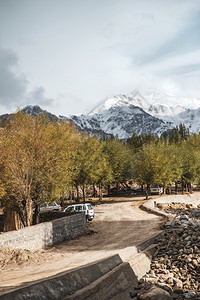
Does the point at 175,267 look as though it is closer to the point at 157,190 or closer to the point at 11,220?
the point at 11,220

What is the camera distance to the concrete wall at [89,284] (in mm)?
8589

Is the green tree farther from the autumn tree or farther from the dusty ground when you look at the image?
the autumn tree

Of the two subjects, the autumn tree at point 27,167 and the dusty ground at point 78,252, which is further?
the autumn tree at point 27,167

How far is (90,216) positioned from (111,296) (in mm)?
16485

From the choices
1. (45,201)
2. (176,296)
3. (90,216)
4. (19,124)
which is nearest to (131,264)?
(176,296)

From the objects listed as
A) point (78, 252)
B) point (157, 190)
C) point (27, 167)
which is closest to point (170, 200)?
point (157, 190)

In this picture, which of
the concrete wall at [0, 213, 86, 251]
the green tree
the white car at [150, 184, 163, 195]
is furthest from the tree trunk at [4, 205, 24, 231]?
the white car at [150, 184, 163, 195]

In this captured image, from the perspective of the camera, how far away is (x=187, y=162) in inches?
2120

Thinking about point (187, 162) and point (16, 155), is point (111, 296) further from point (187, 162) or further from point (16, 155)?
point (187, 162)

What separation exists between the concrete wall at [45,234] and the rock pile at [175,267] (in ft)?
Answer: 22.4

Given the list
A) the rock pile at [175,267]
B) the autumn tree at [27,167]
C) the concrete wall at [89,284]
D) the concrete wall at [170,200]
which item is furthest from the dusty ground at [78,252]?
the concrete wall at [170,200]

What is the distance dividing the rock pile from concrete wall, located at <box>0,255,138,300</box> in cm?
82

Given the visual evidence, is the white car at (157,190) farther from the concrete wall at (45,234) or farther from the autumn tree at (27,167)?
the concrete wall at (45,234)

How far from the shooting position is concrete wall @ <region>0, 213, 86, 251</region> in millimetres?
15914
